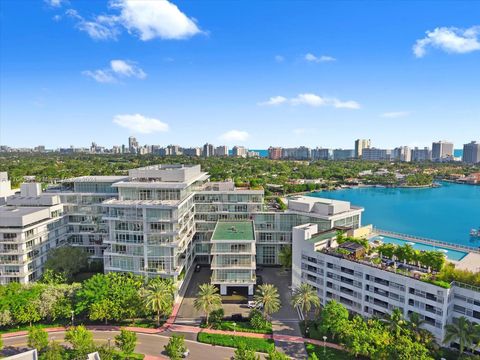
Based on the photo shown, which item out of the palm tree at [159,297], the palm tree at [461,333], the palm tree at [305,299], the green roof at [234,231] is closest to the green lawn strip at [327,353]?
the palm tree at [305,299]

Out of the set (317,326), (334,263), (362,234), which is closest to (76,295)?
(317,326)

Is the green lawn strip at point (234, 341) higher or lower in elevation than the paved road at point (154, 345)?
higher

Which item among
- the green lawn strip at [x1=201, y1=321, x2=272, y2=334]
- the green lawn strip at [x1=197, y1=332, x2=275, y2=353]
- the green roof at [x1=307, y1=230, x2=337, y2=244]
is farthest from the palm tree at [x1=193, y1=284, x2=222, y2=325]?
the green roof at [x1=307, y1=230, x2=337, y2=244]

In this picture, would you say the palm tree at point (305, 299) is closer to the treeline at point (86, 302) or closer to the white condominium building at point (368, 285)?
the white condominium building at point (368, 285)

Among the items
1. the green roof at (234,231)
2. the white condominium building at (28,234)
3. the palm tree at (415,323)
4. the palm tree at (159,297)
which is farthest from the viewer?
the green roof at (234,231)

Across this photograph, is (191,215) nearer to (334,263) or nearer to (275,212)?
(275,212)

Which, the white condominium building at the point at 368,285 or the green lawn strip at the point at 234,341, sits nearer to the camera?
the white condominium building at the point at 368,285

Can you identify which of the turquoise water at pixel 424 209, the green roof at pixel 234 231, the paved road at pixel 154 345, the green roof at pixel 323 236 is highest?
the green roof at pixel 323 236

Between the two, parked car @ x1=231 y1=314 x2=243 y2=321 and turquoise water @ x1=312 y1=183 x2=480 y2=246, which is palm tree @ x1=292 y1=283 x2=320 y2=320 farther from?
turquoise water @ x1=312 y1=183 x2=480 y2=246
